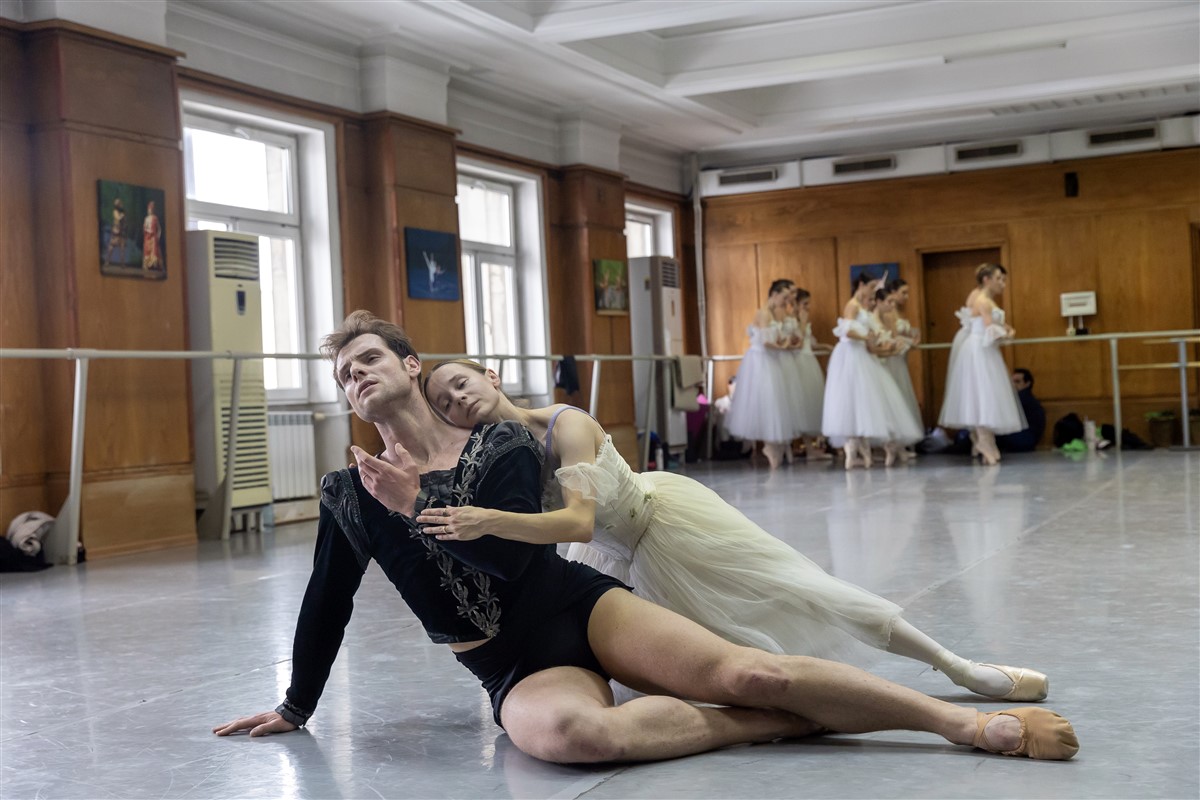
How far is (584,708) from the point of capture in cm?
218

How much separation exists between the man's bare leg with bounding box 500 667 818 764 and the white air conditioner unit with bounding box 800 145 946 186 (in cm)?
1145

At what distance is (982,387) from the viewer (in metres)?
10.1

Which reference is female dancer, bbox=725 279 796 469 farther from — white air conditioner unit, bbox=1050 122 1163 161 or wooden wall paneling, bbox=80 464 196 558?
wooden wall paneling, bbox=80 464 196 558

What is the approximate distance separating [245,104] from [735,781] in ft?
22.0

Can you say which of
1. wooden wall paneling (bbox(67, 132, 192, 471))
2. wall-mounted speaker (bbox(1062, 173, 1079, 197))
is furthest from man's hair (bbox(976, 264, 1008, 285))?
wooden wall paneling (bbox(67, 132, 192, 471))

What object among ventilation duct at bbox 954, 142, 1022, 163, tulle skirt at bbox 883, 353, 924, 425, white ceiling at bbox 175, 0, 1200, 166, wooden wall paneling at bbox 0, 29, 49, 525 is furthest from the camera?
ventilation duct at bbox 954, 142, 1022, 163

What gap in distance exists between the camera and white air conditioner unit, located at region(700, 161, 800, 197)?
13.5 metres

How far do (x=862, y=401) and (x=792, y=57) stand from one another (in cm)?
286

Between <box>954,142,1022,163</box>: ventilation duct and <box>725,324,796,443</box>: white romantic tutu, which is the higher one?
<box>954,142,1022,163</box>: ventilation duct

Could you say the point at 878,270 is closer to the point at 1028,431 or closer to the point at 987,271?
the point at 1028,431

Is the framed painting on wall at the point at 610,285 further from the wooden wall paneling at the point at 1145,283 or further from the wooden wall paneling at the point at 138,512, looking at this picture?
the wooden wall paneling at the point at 138,512

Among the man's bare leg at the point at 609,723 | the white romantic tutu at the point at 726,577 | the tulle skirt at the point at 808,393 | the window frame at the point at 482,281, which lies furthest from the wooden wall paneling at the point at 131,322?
the tulle skirt at the point at 808,393

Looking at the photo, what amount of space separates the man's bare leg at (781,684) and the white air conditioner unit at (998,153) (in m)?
11.3

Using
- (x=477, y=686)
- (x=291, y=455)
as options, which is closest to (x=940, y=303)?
(x=291, y=455)
